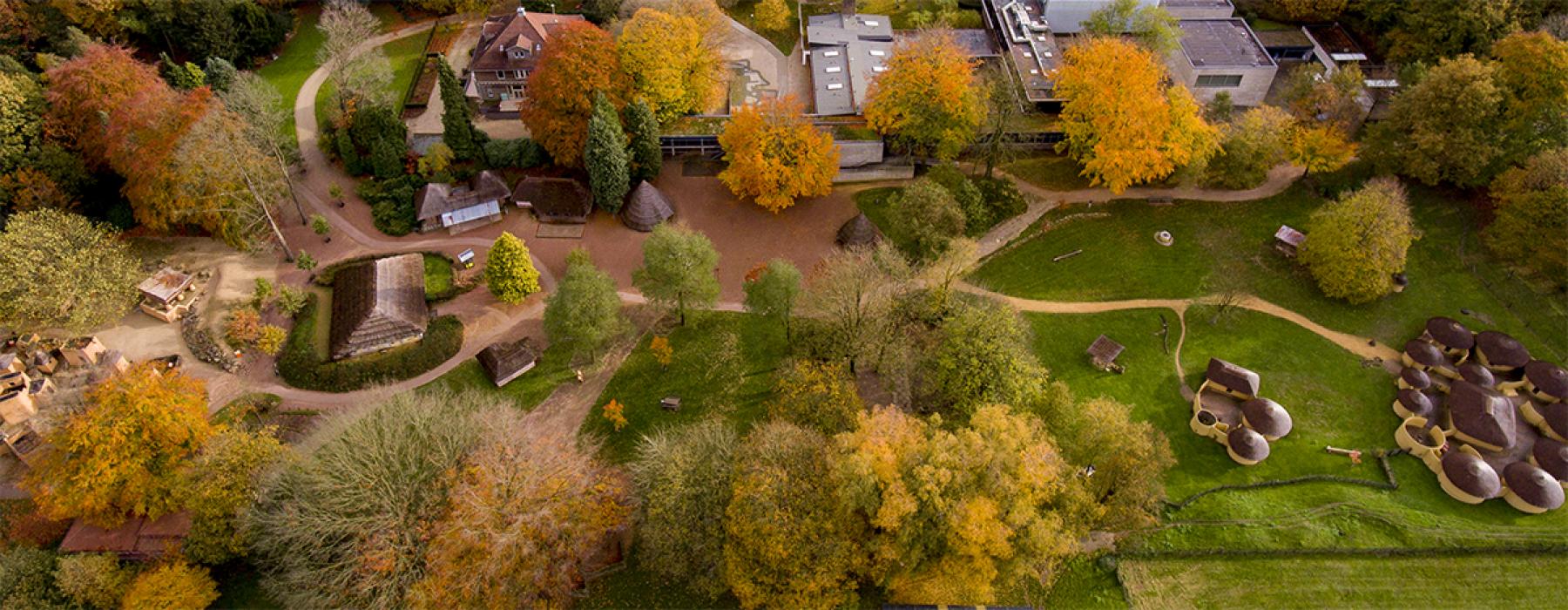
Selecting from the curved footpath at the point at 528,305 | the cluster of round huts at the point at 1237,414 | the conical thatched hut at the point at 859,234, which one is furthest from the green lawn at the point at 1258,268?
→ the cluster of round huts at the point at 1237,414

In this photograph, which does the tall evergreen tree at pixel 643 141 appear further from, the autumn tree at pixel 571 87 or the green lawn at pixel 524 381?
the green lawn at pixel 524 381

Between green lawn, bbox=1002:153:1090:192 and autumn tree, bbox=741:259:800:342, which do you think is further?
green lawn, bbox=1002:153:1090:192

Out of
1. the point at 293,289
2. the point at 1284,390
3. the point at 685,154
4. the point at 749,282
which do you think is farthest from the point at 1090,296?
the point at 293,289

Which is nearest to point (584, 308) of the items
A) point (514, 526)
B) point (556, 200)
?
point (556, 200)

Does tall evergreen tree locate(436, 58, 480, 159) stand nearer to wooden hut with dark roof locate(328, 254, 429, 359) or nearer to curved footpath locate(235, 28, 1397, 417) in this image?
curved footpath locate(235, 28, 1397, 417)

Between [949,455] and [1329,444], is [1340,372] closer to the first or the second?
[1329,444]

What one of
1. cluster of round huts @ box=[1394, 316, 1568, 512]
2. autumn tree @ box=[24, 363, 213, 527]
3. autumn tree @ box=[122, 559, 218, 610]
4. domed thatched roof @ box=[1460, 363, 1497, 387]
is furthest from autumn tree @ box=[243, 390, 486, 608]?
domed thatched roof @ box=[1460, 363, 1497, 387]
